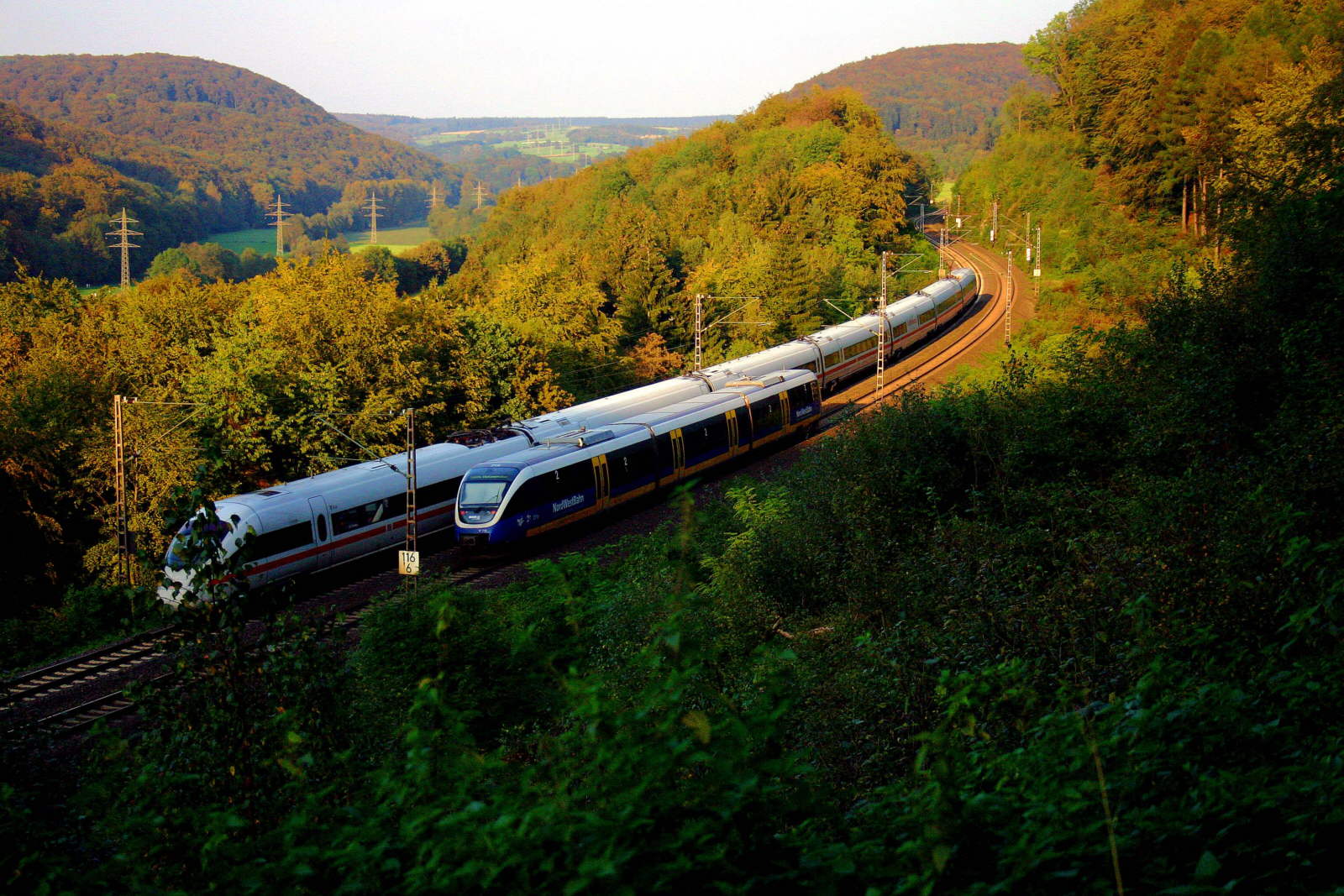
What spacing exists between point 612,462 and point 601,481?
64 cm

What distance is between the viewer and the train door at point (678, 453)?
2875cm

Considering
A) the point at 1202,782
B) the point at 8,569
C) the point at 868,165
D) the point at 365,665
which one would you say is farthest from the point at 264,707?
the point at 868,165

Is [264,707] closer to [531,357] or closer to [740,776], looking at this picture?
[740,776]

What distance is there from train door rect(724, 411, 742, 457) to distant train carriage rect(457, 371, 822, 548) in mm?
26

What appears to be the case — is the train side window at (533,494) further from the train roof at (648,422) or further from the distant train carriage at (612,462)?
the train roof at (648,422)

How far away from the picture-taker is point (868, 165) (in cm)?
8819

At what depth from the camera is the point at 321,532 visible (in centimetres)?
2341

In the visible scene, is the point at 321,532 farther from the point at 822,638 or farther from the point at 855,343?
the point at 855,343

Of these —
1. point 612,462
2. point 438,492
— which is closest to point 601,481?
point 612,462

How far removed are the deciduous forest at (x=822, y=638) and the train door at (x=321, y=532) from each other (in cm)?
474

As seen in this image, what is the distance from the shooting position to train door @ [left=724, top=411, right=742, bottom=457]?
31.0 meters

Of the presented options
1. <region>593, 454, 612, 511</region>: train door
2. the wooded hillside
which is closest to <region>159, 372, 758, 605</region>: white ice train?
<region>593, 454, 612, 511</region>: train door

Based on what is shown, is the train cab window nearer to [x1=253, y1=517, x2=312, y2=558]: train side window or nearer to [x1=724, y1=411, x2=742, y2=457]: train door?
[x1=724, y1=411, x2=742, y2=457]: train door

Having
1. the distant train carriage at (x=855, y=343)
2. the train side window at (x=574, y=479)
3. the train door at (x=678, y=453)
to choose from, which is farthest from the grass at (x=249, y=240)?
the train side window at (x=574, y=479)
